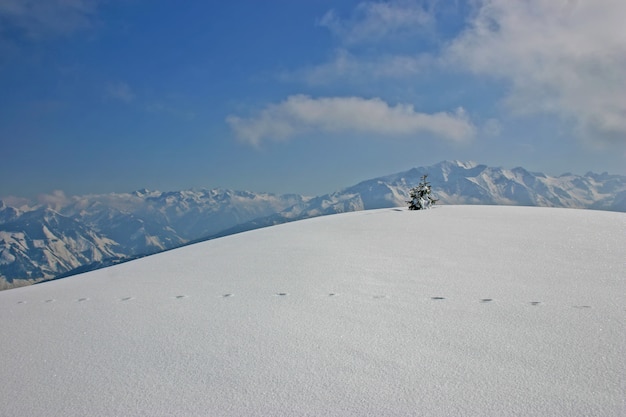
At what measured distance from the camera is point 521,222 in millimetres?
13664

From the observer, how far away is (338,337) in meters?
5.25

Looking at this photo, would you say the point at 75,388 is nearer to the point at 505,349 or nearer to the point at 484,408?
the point at 484,408

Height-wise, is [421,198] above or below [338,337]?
above

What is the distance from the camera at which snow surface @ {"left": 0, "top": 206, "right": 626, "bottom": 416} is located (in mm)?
3889

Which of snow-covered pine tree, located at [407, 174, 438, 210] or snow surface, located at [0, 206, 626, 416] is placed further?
snow-covered pine tree, located at [407, 174, 438, 210]

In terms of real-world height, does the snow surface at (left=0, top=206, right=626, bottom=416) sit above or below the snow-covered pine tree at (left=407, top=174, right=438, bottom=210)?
below

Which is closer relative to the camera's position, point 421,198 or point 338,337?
point 338,337

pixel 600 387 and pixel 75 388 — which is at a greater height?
pixel 75 388

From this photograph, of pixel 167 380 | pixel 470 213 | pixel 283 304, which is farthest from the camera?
pixel 470 213

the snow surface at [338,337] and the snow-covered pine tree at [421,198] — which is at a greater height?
the snow-covered pine tree at [421,198]

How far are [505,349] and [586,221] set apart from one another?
36.9ft

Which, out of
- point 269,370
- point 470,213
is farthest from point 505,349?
point 470,213

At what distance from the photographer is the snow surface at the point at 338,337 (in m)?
3.89

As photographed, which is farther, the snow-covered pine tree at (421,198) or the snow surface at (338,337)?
the snow-covered pine tree at (421,198)
